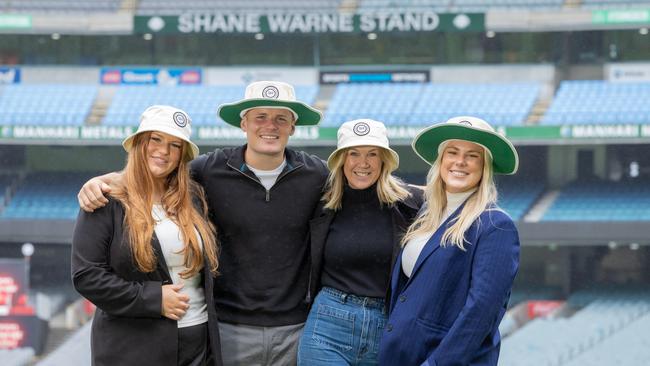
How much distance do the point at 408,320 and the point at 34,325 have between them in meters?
12.2

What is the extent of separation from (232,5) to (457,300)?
15.5 metres

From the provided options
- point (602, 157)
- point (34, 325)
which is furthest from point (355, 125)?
point (602, 157)

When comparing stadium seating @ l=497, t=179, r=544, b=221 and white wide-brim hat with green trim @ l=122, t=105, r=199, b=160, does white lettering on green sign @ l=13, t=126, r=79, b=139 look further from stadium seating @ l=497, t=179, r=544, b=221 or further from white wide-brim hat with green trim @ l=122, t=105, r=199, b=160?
white wide-brim hat with green trim @ l=122, t=105, r=199, b=160

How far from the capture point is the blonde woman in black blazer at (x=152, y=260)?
10.8 ft

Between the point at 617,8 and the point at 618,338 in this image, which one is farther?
the point at 617,8

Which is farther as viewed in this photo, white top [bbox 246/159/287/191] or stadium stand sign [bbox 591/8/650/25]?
stadium stand sign [bbox 591/8/650/25]

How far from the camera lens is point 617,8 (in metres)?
16.3

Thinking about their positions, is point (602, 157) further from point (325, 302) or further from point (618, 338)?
point (325, 302)

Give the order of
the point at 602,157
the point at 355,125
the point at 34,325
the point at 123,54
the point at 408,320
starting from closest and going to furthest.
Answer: the point at 408,320, the point at 355,125, the point at 34,325, the point at 602,157, the point at 123,54

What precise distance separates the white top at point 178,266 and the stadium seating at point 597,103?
13.1 m

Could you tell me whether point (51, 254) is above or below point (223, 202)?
below

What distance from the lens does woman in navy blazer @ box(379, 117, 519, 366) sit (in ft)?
9.89

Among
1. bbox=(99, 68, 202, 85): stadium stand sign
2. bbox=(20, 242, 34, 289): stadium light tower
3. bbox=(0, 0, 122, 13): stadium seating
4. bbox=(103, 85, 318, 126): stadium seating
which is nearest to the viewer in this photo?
bbox=(20, 242, 34, 289): stadium light tower

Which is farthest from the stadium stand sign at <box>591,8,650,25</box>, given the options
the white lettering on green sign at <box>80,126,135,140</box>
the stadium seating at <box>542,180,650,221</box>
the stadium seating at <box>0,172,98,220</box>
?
the stadium seating at <box>0,172,98,220</box>
